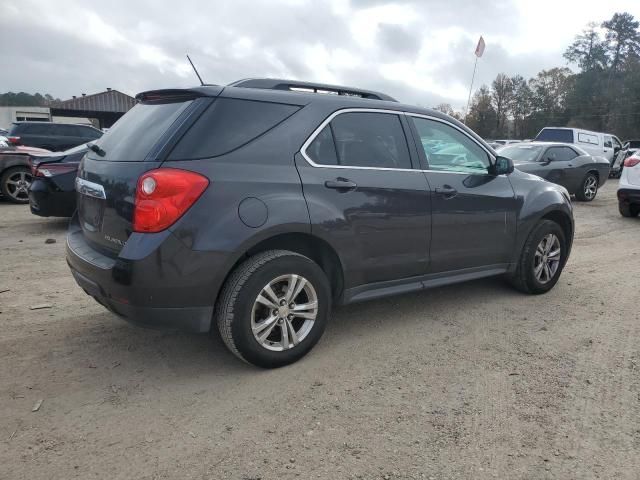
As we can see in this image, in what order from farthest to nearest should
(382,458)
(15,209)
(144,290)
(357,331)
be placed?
(15,209) < (357,331) < (144,290) < (382,458)

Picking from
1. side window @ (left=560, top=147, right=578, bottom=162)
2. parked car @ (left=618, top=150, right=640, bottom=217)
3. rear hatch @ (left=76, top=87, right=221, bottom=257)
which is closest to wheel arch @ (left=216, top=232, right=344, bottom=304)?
rear hatch @ (left=76, top=87, right=221, bottom=257)

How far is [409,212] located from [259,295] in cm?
135

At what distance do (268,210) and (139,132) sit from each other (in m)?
1.01

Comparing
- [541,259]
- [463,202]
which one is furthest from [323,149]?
[541,259]

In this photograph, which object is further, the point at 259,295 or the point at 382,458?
the point at 259,295

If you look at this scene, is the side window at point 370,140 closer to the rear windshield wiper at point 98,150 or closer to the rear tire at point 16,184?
the rear windshield wiper at point 98,150

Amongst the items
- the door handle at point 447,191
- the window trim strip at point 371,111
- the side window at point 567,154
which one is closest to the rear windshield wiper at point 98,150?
the window trim strip at point 371,111

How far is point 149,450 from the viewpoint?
2490 millimetres

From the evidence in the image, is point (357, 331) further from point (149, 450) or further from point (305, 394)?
point (149, 450)

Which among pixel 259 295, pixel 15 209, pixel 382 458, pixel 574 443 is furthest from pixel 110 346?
pixel 15 209

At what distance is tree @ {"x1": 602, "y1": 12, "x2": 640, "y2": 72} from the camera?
6256 cm

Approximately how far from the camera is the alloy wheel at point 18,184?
10000 millimetres

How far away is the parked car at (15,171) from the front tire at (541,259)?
886 cm

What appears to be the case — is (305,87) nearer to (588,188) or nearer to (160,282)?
(160,282)
